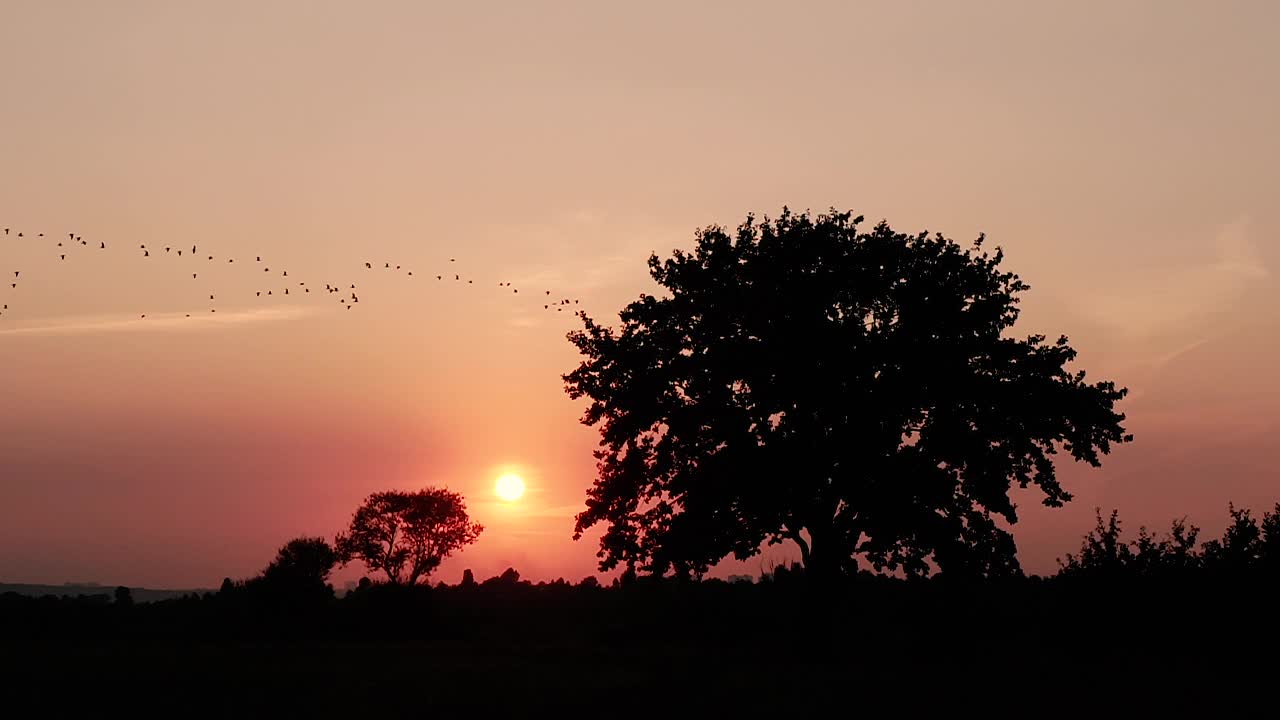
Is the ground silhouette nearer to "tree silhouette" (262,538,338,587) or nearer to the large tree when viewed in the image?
the large tree

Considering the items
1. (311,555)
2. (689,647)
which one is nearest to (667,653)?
(689,647)

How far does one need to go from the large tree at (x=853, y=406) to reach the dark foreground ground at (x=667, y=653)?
4521mm

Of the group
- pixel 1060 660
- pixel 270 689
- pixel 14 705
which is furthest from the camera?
pixel 1060 660

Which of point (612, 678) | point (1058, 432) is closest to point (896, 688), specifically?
point (612, 678)

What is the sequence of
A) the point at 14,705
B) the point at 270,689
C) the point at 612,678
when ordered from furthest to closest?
the point at 612,678
the point at 270,689
the point at 14,705

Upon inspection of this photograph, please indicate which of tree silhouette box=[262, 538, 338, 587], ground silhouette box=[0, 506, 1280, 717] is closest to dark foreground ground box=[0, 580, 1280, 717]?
ground silhouette box=[0, 506, 1280, 717]

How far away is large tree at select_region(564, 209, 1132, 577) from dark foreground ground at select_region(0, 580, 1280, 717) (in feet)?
14.8

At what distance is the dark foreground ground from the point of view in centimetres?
3362

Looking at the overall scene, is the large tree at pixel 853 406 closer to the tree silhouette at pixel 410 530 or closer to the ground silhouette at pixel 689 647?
the ground silhouette at pixel 689 647

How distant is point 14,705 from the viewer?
32188 millimetres

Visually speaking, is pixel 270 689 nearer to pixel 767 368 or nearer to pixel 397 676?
pixel 397 676

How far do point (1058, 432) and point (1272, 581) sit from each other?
905 centimetres

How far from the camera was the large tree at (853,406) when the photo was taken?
45250 millimetres

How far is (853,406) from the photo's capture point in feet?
150
